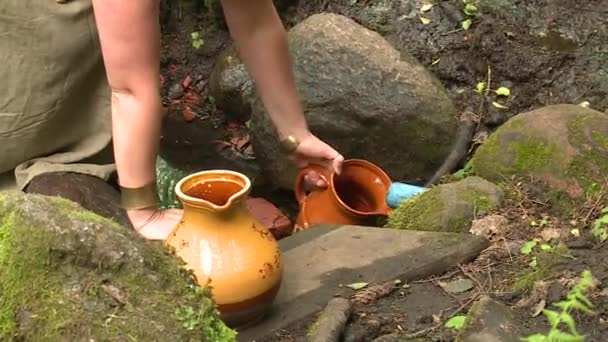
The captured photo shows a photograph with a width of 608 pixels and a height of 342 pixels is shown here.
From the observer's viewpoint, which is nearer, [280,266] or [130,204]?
[280,266]

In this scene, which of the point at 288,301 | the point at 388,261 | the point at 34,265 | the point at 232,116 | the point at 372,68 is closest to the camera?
the point at 34,265

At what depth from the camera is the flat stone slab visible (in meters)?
2.63

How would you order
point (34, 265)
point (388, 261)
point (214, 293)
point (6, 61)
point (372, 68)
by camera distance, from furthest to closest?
point (372, 68) < point (6, 61) < point (388, 261) < point (214, 293) < point (34, 265)

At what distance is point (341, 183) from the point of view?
11.8 feet

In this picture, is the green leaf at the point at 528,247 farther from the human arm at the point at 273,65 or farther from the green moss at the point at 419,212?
the human arm at the point at 273,65

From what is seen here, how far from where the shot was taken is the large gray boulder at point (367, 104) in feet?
13.7

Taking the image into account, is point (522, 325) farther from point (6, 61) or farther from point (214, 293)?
point (6, 61)

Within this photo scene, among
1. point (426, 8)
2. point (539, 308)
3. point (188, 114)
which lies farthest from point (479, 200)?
point (188, 114)

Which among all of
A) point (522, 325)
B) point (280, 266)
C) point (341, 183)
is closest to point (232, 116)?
point (341, 183)

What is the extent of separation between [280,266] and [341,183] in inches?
45.1

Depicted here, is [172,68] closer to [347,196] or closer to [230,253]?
[347,196]

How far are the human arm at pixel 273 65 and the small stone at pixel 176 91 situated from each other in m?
2.18

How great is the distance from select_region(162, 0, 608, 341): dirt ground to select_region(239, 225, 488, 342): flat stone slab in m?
0.05

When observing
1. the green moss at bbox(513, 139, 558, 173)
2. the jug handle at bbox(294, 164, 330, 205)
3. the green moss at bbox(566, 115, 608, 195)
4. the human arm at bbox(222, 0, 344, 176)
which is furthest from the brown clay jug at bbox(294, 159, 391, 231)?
the green moss at bbox(566, 115, 608, 195)
